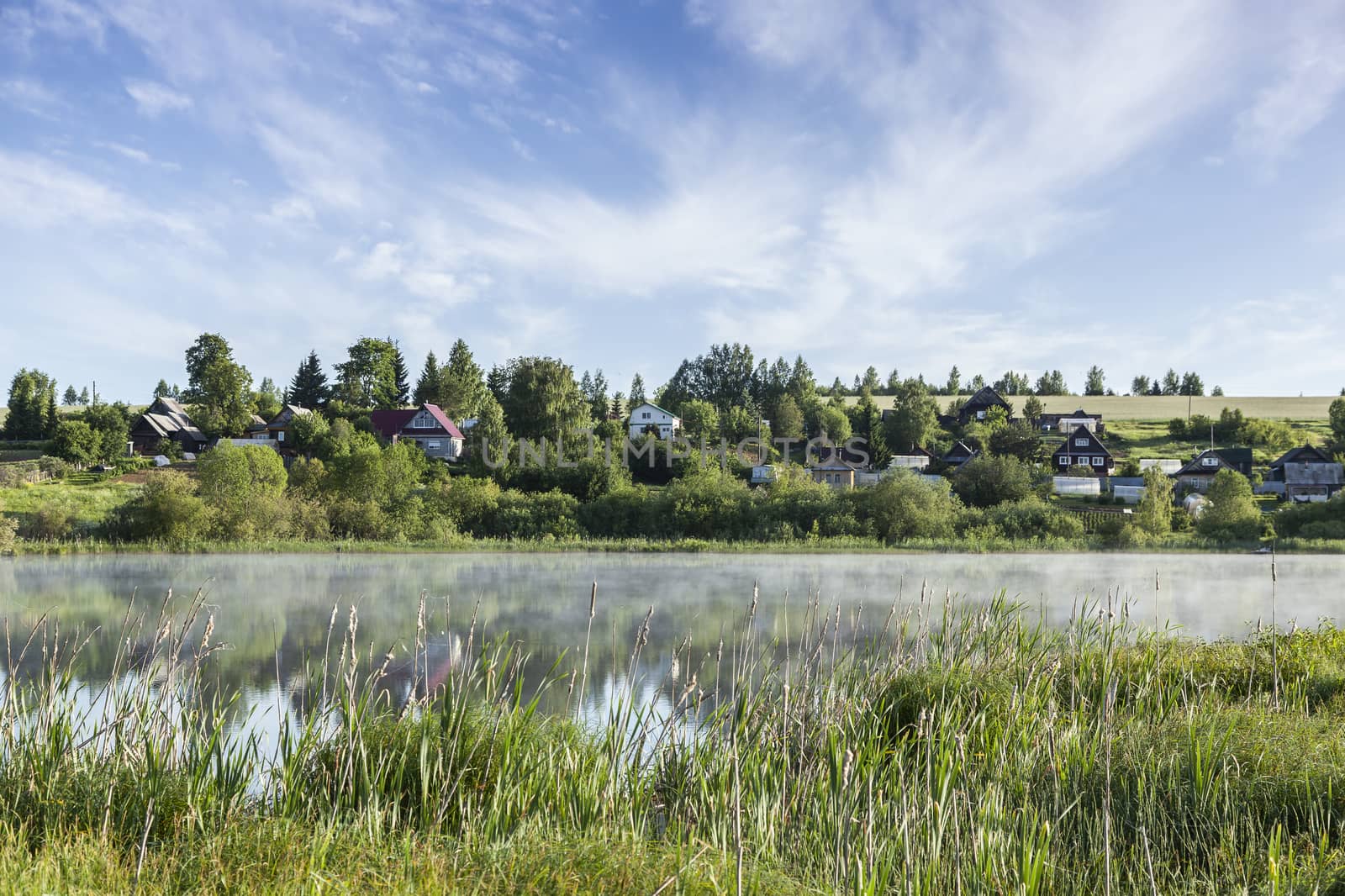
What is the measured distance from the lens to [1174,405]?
287 ft

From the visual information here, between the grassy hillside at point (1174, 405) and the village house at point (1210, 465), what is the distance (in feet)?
86.4

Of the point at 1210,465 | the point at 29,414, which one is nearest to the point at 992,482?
the point at 1210,465

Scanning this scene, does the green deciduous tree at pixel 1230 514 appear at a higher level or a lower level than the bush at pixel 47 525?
higher

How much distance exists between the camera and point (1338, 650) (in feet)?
28.3

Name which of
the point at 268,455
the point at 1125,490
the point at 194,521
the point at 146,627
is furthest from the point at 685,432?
the point at 146,627

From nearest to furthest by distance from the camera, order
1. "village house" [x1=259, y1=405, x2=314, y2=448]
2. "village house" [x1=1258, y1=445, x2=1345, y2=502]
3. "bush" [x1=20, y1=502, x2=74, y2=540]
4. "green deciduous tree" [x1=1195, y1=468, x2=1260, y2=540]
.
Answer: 1. "bush" [x1=20, y1=502, x2=74, y2=540]
2. "green deciduous tree" [x1=1195, y1=468, x2=1260, y2=540]
3. "village house" [x1=1258, y1=445, x2=1345, y2=502]
4. "village house" [x1=259, y1=405, x2=314, y2=448]

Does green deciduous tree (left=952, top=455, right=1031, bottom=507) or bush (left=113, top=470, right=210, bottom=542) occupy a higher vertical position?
green deciduous tree (left=952, top=455, right=1031, bottom=507)

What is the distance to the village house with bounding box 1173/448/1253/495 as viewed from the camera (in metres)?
49.8

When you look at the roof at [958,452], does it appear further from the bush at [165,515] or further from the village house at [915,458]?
the bush at [165,515]

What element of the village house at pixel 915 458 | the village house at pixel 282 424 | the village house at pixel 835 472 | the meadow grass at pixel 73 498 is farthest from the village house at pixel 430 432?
the village house at pixel 915 458

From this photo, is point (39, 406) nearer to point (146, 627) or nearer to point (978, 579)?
point (146, 627)

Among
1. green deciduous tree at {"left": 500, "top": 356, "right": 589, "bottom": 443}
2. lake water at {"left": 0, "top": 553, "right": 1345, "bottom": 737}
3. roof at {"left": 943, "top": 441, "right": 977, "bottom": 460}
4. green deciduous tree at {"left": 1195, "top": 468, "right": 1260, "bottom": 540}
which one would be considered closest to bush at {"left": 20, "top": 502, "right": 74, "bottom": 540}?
lake water at {"left": 0, "top": 553, "right": 1345, "bottom": 737}

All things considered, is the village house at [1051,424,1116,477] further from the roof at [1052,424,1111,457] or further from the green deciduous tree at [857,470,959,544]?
the green deciduous tree at [857,470,959,544]

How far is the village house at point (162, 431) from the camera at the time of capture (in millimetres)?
54531
